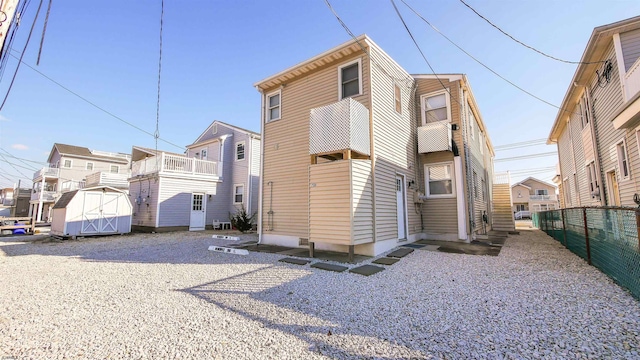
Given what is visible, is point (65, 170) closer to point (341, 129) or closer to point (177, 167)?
point (177, 167)

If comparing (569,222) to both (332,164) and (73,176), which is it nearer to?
(332,164)

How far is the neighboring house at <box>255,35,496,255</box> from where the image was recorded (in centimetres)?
686

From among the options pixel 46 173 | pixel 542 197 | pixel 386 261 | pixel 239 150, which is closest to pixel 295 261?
pixel 386 261

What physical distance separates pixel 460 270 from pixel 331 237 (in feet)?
9.69

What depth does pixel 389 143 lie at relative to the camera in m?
8.39

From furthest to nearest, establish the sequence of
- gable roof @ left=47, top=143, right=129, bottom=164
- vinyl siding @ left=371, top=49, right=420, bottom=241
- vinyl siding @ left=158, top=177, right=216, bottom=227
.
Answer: gable roof @ left=47, top=143, right=129, bottom=164 < vinyl siding @ left=158, top=177, right=216, bottom=227 < vinyl siding @ left=371, top=49, right=420, bottom=241

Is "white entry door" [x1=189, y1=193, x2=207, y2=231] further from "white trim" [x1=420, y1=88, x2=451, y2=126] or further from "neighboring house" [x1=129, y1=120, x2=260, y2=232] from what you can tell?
"white trim" [x1=420, y1=88, x2=451, y2=126]

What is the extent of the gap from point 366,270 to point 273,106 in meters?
7.12

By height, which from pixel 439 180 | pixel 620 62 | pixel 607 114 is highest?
pixel 620 62

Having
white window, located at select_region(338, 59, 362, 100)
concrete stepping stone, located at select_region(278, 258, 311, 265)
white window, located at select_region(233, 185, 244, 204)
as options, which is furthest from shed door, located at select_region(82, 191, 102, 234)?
white window, located at select_region(338, 59, 362, 100)

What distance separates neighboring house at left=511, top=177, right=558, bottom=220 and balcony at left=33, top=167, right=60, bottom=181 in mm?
60019

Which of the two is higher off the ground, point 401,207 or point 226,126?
point 226,126

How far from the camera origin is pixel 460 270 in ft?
18.3

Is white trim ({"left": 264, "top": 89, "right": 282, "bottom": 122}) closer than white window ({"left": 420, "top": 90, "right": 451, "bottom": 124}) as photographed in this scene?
Yes
